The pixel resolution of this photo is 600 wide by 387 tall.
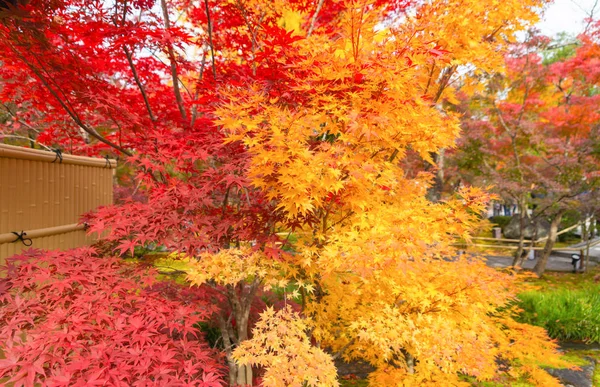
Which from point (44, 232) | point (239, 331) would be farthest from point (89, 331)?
point (44, 232)

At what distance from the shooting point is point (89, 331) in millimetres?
2408

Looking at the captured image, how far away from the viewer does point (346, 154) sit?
288cm

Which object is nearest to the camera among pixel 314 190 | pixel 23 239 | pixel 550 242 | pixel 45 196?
pixel 314 190

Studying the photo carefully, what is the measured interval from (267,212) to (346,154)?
0.91m

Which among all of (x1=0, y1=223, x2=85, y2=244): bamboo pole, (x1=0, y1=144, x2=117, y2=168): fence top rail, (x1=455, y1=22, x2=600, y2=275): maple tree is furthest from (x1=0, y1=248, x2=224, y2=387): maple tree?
(x1=455, y1=22, x2=600, y2=275): maple tree

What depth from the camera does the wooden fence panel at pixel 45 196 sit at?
12.4 ft

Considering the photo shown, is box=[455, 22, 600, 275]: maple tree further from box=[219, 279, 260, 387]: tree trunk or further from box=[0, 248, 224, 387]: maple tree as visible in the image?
box=[0, 248, 224, 387]: maple tree

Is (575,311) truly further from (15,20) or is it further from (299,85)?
(15,20)

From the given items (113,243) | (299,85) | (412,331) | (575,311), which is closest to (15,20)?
(113,243)

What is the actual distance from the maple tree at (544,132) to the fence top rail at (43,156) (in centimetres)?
866

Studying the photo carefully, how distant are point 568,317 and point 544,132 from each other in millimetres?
→ 5931

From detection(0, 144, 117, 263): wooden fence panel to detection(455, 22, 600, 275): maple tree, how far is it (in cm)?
884

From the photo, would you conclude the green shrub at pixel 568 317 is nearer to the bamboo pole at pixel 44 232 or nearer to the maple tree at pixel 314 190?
the maple tree at pixel 314 190

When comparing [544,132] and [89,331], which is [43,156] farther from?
[544,132]
